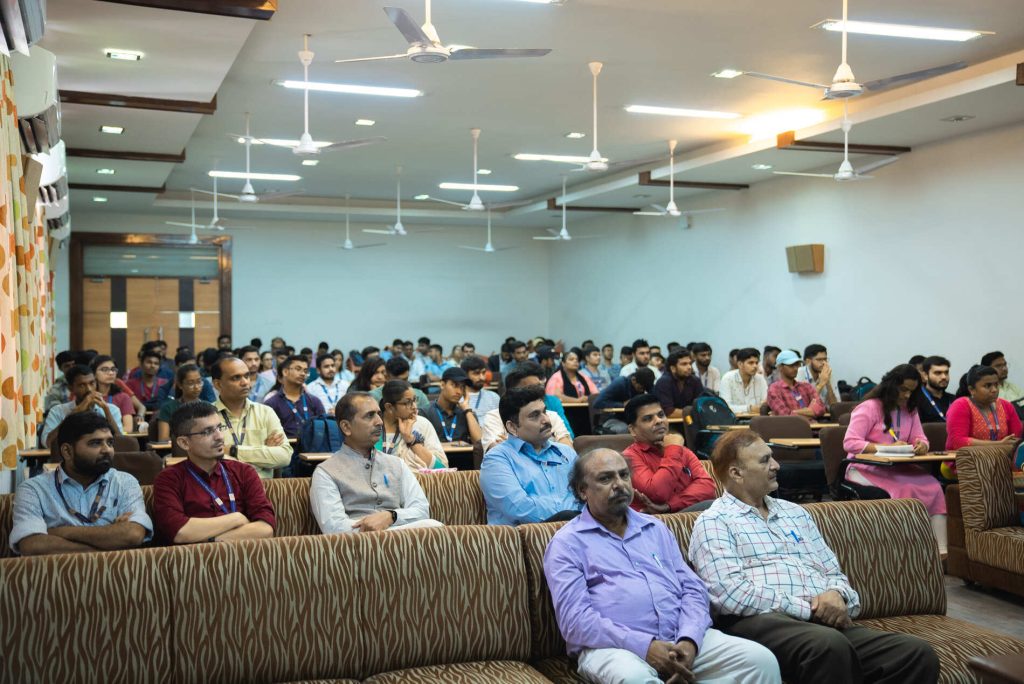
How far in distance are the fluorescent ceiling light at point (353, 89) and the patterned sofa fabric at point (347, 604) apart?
6.91 meters

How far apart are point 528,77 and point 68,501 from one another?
672cm

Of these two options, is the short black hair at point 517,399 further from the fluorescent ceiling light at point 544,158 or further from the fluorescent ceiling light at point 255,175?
the fluorescent ceiling light at point 255,175

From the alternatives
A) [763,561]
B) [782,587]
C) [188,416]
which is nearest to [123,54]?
[188,416]

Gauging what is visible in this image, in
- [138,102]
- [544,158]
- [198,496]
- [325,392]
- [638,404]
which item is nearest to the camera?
[198,496]

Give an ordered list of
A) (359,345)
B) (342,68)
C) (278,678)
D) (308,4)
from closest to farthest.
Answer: (278,678), (308,4), (342,68), (359,345)

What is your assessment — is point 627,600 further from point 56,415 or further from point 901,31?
point 901,31

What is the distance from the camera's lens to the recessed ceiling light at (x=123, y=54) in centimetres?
722

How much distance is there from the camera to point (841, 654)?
2.99m

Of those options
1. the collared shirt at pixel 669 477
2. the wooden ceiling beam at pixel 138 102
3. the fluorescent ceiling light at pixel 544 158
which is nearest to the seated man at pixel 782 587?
the collared shirt at pixel 669 477

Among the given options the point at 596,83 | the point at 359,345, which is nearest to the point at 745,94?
the point at 596,83

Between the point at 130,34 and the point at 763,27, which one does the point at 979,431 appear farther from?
the point at 130,34

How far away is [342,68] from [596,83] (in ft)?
8.17

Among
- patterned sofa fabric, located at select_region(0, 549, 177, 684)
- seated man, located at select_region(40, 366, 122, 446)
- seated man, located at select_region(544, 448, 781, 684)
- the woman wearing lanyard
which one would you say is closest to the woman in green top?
seated man, located at select_region(40, 366, 122, 446)

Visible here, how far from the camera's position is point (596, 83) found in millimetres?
9516
